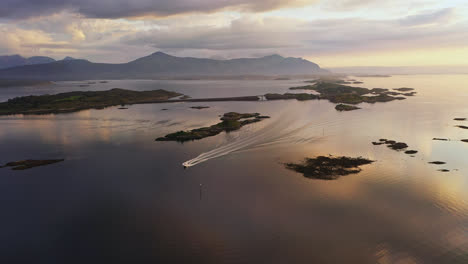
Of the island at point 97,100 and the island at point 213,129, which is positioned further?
the island at point 97,100

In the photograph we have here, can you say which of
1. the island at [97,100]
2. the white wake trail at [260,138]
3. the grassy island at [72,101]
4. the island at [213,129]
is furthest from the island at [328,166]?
the grassy island at [72,101]

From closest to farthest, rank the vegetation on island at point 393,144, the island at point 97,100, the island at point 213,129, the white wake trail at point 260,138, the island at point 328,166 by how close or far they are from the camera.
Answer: the island at point 328,166, the white wake trail at point 260,138, the vegetation on island at point 393,144, the island at point 213,129, the island at point 97,100

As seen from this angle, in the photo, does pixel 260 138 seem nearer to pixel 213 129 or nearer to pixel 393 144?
pixel 213 129

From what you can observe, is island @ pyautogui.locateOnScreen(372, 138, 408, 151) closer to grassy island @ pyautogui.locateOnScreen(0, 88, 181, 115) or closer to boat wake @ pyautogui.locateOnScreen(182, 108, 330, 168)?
boat wake @ pyautogui.locateOnScreen(182, 108, 330, 168)

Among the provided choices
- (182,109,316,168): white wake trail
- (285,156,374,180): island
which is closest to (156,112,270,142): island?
(182,109,316,168): white wake trail

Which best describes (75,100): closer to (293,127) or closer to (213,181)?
(293,127)

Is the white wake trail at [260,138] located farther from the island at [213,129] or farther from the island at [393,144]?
the island at [393,144]

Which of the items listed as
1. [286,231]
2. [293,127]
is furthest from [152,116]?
[286,231]
